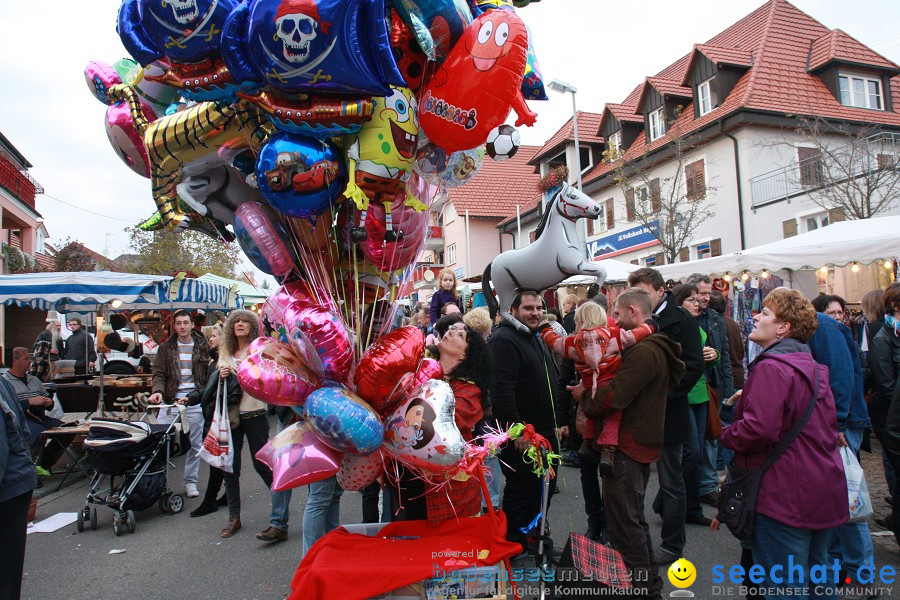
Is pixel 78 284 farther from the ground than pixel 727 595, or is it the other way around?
pixel 78 284

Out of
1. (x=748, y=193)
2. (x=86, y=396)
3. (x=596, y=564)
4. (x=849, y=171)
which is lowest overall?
(x=596, y=564)

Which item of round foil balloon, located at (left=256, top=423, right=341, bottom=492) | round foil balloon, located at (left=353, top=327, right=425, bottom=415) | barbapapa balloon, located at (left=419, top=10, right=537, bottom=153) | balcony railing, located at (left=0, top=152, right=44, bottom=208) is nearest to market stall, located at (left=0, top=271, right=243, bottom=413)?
round foil balloon, located at (left=256, top=423, right=341, bottom=492)

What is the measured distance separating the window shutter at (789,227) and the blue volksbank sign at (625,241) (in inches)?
127

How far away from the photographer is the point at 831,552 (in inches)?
136

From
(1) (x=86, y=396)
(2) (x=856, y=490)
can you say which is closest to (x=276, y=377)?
(2) (x=856, y=490)

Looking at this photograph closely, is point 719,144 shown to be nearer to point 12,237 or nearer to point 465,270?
point 465,270

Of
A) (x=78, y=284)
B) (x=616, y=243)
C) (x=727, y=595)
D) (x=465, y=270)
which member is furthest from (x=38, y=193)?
(x=727, y=595)

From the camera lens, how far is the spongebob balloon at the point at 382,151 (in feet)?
7.97

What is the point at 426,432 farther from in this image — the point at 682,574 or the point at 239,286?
the point at 239,286

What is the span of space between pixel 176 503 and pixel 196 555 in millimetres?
1271

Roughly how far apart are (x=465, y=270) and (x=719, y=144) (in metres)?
12.9

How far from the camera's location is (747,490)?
2602 mm

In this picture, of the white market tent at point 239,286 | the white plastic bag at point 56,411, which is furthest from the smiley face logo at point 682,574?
the white market tent at point 239,286

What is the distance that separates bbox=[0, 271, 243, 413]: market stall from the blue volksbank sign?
12.1 meters
